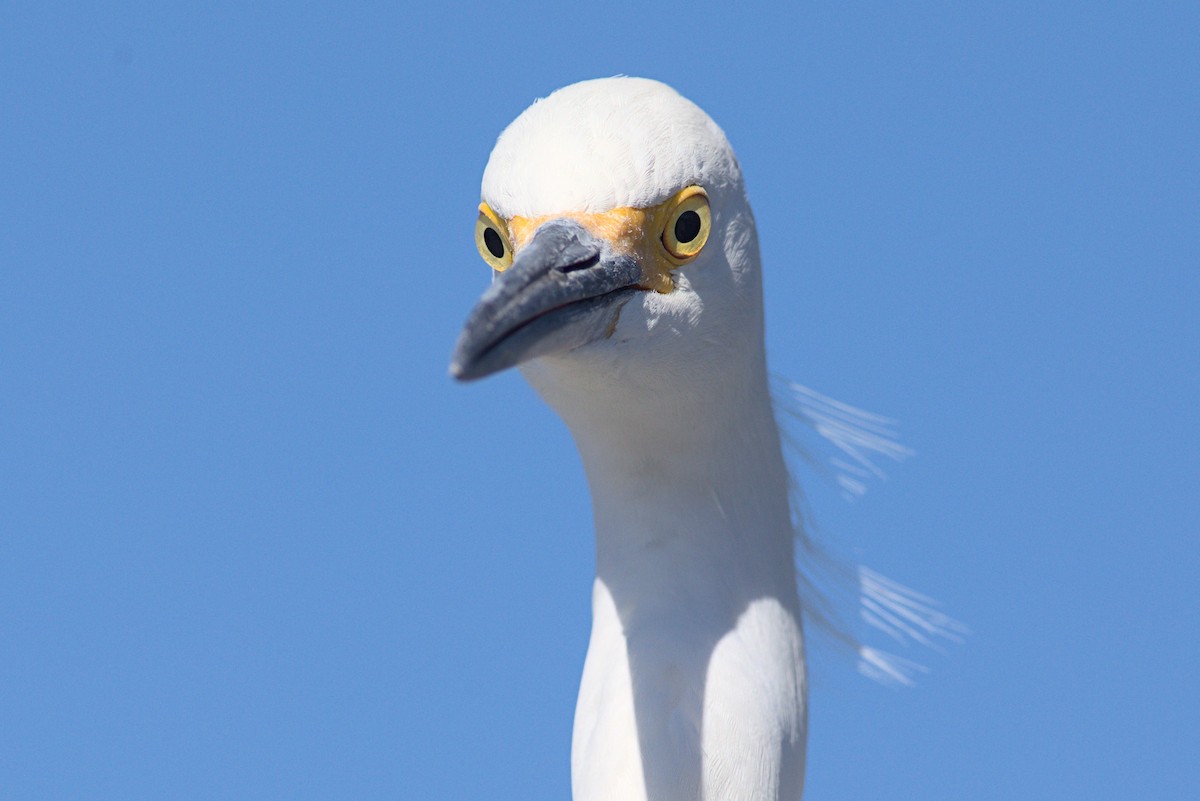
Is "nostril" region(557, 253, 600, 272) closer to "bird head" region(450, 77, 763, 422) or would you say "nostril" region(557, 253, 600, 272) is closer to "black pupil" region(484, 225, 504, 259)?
"bird head" region(450, 77, 763, 422)

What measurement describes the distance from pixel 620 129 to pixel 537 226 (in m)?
0.39

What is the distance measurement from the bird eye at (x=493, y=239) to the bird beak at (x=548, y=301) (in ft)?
0.83

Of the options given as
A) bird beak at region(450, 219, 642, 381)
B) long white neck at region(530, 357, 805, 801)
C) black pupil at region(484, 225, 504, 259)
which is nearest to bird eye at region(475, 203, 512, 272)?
black pupil at region(484, 225, 504, 259)

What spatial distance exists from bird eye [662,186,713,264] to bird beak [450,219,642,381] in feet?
0.51

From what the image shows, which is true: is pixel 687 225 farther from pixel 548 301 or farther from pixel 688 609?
pixel 688 609

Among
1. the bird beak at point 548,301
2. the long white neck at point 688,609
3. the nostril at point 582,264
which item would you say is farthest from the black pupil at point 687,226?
the long white neck at point 688,609

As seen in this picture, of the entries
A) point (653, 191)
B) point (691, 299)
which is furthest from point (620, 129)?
point (691, 299)

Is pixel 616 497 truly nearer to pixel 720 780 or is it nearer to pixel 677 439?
pixel 677 439

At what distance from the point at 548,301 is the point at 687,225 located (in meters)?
0.63

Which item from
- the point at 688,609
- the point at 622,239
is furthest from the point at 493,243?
the point at 688,609

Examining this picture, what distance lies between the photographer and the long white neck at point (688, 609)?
495cm

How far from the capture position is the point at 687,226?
185 inches

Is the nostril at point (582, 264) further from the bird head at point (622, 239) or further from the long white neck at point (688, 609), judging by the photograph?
the long white neck at point (688, 609)

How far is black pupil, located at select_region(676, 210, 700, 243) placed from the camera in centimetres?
467
